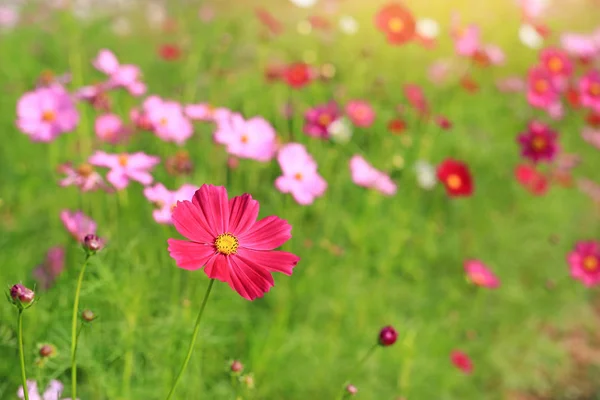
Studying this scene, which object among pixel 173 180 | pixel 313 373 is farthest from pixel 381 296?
pixel 173 180

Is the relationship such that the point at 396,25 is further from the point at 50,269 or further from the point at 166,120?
the point at 50,269

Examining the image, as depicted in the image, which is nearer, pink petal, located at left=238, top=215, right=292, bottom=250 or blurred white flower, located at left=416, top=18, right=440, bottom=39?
pink petal, located at left=238, top=215, right=292, bottom=250

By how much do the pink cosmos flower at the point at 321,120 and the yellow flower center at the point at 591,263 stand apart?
91 cm

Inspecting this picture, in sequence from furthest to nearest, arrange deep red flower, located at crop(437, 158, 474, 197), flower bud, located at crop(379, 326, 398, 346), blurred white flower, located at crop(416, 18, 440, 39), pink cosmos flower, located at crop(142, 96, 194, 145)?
blurred white flower, located at crop(416, 18, 440, 39), deep red flower, located at crop(437, 158, 474, 197), pink cosmos flower, located at crop(142, 96, 194, 145), flower bud, located at crop(379, 326, 398, 346)

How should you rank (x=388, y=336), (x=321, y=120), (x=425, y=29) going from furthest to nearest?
(x=425, y=29), (x=321, y=120), (x=388, y=336)

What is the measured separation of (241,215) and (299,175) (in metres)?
0.65

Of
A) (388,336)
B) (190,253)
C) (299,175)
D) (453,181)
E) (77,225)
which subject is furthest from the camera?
(453,181)

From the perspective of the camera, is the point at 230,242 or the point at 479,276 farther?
the point at 479,276

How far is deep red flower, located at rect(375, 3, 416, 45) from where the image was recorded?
1.91m

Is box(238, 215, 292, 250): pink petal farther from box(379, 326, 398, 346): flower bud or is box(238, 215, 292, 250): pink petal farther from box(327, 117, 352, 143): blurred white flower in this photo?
box(327, 117, 352, 143): blurred white flower

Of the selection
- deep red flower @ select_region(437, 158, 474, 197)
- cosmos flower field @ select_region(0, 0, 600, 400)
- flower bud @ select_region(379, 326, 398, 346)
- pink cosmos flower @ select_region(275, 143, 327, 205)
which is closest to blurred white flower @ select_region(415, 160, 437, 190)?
cosmos flower field @ select_region(0, 0, 600, 400)

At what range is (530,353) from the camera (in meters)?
2.05

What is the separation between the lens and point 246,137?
4.43 feet

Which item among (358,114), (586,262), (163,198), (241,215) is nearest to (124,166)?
(163,198)
